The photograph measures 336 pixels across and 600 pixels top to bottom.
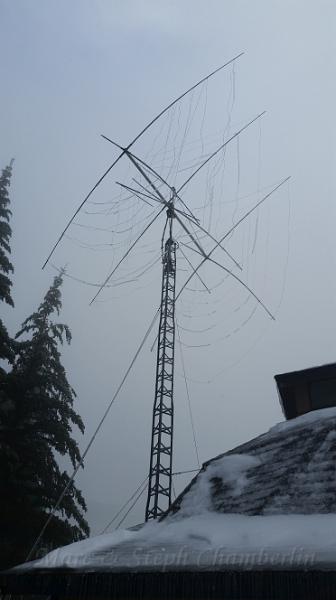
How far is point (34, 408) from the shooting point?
17859 millimetres

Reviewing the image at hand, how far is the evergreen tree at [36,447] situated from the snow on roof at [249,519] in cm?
1059

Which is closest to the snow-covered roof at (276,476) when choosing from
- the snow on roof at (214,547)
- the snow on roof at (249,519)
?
the snow on roof at (249,519)

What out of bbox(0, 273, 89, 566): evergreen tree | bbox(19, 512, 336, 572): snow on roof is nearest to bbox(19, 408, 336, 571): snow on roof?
bbox(19, 512, 336, 572): snow on roof

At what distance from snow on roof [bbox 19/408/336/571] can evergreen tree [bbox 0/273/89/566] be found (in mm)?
10594

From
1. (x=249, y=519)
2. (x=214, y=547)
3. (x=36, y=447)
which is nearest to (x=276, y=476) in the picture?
(x=249, y=519)

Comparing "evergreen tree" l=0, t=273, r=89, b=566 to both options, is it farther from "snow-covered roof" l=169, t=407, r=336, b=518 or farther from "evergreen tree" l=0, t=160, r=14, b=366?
"snow-covered roof" l=169, t=407, r=336, b=518

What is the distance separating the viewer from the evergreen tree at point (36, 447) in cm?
1569

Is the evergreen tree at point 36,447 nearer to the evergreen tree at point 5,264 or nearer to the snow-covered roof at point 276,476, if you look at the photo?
the evergreen tree at point 5,264

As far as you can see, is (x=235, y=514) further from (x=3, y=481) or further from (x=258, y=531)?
(x=3, y=481)

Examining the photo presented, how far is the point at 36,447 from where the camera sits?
17000 mm

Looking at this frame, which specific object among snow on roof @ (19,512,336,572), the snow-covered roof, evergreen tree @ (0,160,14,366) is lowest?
snow on roof @ (19,512,336,572)

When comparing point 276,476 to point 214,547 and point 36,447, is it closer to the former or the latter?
point 214,547

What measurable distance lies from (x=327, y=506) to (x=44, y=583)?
359cm

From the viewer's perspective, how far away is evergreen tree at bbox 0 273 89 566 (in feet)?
51.5
